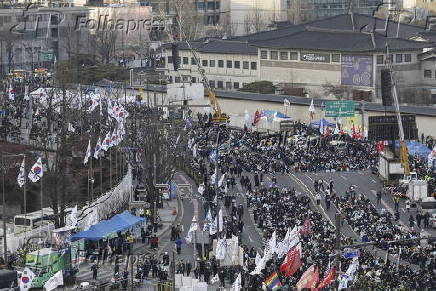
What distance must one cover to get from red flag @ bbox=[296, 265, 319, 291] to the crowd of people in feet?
4.06

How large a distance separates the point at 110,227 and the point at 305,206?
8478 millimetres

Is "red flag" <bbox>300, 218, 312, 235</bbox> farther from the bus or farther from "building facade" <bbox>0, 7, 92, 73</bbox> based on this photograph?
"building facade" <bbox>0, 7, 92, 73</bbox>

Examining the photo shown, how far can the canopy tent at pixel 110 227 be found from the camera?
143 ft

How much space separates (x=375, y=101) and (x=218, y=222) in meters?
41.4

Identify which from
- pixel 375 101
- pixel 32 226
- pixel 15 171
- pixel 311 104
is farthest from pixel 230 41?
pixel 32 226

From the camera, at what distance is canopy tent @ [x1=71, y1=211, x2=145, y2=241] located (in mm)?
43469

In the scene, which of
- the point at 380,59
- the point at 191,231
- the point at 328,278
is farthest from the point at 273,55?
the point at 328,278

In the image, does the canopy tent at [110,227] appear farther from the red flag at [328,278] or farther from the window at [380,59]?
the window at [380,59]

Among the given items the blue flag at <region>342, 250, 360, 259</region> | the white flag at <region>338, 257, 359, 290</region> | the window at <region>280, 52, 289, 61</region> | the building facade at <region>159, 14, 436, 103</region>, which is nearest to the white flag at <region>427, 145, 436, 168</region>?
the blue flag at <region>342, 250, 360, 259</region>

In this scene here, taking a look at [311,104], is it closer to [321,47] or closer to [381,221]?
[321,47]

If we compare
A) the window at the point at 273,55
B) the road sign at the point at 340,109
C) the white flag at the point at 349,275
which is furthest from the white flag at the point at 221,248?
the window at the point at 273,55

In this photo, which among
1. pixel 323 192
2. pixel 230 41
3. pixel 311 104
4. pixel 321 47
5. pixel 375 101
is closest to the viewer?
pixel 323 192

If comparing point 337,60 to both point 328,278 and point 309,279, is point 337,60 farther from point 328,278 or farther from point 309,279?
point 328,278

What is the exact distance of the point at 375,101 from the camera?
273ft
